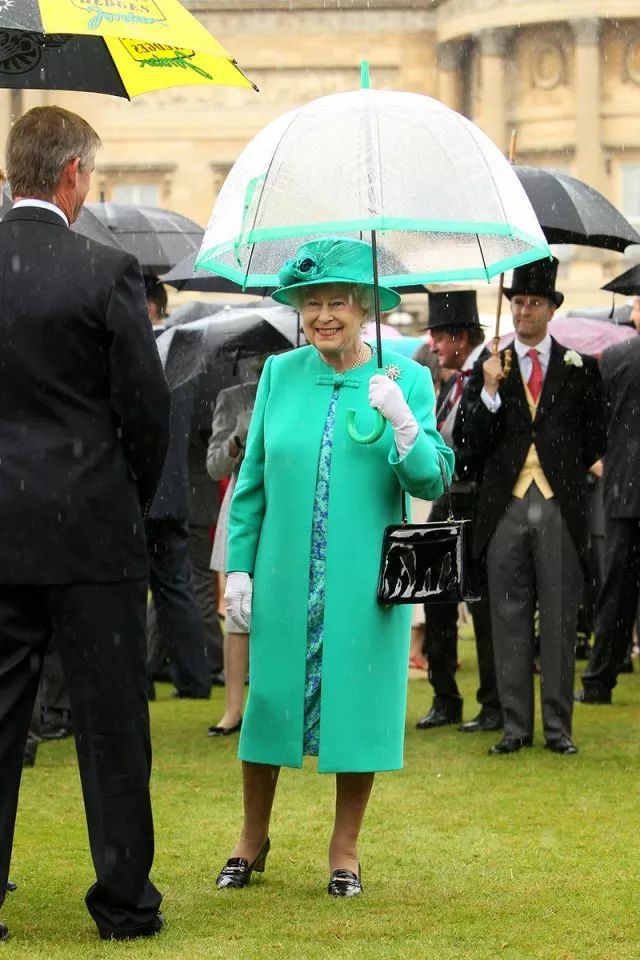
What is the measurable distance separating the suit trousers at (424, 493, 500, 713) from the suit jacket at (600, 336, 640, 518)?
4.10 ft

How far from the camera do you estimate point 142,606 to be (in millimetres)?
4980

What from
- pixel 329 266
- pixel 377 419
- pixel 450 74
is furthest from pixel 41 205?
pixel 450 74

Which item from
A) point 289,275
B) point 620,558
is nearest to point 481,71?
point 620,558

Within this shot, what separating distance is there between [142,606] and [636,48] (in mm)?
52958

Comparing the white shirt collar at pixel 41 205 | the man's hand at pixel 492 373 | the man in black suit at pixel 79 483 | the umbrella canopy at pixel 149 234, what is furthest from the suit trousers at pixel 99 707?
the umbrella canopy at pixel 149 234

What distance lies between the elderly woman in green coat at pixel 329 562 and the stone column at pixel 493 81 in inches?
1983

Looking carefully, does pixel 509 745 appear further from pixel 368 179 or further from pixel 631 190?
pixel 631 190

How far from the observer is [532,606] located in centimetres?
849

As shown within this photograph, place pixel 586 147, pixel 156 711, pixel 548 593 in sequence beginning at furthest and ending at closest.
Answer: pixel 586 147, pixel 156 711, pixel 548 593

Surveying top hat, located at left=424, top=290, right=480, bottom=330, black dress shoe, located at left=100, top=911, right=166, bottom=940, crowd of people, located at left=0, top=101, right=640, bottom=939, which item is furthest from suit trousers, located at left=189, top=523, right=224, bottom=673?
black dress shoe, located at left=100, top=911, right=166, bottom=940

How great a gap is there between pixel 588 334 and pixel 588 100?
42010 millimetres

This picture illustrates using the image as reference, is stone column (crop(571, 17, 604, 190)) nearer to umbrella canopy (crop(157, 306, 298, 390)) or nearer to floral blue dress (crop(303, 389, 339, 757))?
umbrella canopy (crop(157, 306, 298, 390))

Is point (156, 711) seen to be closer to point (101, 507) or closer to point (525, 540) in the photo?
point (525, 540)

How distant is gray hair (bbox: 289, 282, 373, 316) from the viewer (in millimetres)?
5566
